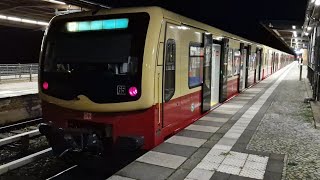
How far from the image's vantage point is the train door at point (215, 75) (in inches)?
393

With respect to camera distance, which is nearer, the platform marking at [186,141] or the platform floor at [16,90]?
the platform marking at [186,141]

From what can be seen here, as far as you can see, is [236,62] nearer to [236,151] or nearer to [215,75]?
[215,75]

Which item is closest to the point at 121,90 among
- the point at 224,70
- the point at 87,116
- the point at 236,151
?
the point at 87,116

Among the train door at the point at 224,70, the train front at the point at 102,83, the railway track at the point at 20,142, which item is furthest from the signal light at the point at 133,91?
the train door at the point at 224,70

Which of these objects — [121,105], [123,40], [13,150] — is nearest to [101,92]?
[121,105]

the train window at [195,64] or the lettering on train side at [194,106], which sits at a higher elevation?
the train window at [195,64]

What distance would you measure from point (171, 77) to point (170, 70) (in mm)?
150

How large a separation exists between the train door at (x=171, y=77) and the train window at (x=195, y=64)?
0.83 meters

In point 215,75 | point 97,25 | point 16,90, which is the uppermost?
point 97,25

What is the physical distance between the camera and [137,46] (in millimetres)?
4953

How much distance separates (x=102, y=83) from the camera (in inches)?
202

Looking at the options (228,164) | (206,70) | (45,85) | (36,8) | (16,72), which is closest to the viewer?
(228,164)

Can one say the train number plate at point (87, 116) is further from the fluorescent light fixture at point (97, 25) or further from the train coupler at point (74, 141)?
the fluorescent light fixture at point (97, 25)

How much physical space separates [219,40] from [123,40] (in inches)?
198
